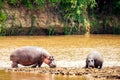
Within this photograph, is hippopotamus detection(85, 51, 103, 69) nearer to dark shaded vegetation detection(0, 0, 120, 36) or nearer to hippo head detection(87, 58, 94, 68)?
hippo head detection(87, 58, 94, 68)

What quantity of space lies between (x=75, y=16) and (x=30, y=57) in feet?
70.0

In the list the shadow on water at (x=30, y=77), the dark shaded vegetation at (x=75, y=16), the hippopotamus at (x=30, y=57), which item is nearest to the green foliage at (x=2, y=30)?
the dark shaded vegetation at (x=75, y=16)

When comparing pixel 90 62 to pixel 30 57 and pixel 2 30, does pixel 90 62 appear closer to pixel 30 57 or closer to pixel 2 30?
pixel 30 57

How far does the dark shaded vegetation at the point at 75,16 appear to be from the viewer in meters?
31.0

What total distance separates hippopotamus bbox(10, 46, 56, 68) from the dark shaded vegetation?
15.8 m

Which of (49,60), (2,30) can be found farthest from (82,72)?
(2,30)

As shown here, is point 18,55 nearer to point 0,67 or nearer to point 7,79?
point 0,67

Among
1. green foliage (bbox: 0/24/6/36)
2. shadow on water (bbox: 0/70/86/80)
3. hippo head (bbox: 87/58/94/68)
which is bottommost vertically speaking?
green foliage (bbox: 0/24/6/36)

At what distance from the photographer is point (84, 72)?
1212cm

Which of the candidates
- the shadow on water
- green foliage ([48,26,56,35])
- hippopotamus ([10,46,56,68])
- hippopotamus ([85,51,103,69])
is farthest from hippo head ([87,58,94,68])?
green foliage ([48,26,56,35])

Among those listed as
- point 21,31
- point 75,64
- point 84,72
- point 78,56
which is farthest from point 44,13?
point 84,72

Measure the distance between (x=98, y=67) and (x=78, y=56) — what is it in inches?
129

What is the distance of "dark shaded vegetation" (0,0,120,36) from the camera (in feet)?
102

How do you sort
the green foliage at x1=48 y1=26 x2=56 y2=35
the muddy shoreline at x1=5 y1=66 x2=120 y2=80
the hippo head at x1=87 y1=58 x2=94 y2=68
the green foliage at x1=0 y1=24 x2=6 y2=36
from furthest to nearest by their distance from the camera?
the green foliage at x1=48 y1=26 x2=56 y2=35, the green foliage at x1=0 y1=24 x2=6 y2=36, the hippo head at x1=87 y1=58 x2=94 y2=68, the muddy shoreline at x1=5 y1=66 x2=120 y2=80
